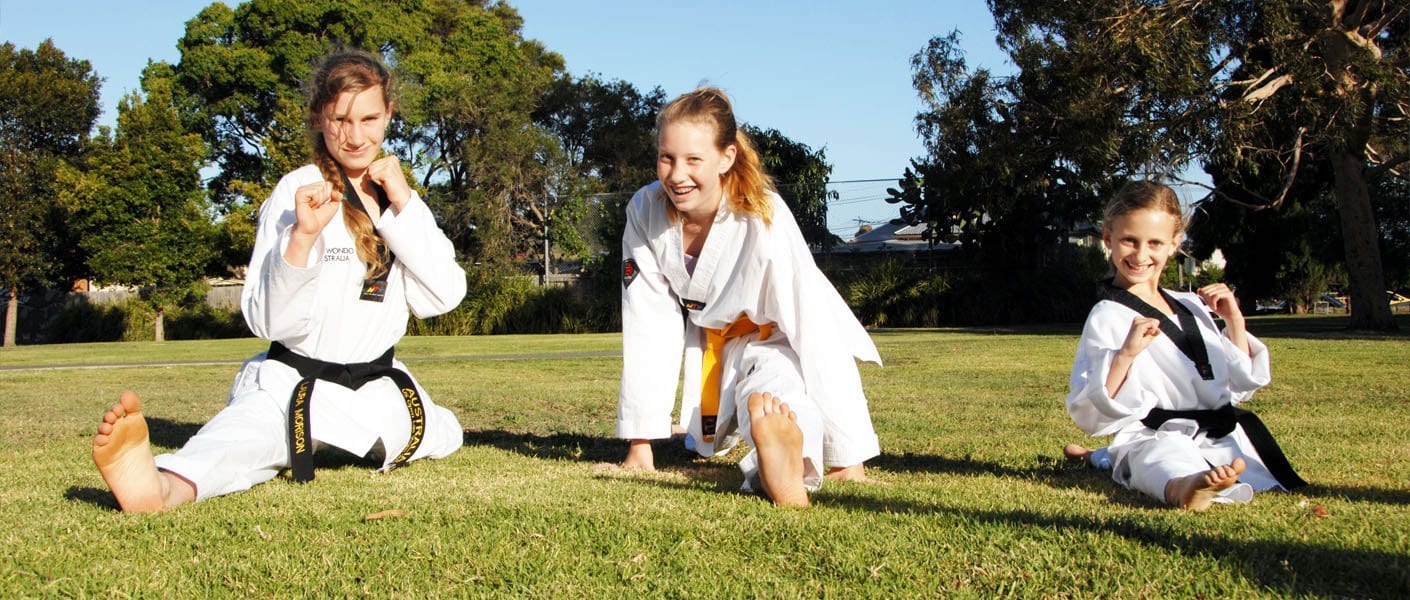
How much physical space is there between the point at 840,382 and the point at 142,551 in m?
2.53

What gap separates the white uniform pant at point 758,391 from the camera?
13.1 ft

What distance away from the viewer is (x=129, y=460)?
137 inches

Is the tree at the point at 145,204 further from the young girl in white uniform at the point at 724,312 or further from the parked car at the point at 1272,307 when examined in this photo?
the parked car at the point at 1272,307

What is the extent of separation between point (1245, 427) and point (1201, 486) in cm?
83

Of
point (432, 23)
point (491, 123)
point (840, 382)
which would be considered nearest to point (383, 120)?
point (840, 382)

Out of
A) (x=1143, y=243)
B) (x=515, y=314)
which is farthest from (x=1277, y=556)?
(x=515, y=314)

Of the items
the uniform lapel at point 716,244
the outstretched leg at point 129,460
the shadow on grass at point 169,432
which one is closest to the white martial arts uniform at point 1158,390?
the uniform lapel at point 716,244

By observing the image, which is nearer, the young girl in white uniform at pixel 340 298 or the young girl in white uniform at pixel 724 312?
the young girl in white uniform at pixel 340 298

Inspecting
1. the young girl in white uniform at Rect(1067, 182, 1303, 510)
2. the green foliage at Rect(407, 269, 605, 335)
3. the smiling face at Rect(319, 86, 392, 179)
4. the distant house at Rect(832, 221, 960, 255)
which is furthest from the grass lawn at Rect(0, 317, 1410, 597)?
the distant house at Rect(832, 221, 960, 255)

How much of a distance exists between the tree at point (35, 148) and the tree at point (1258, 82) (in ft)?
88.6

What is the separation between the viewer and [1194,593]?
8.25 ft

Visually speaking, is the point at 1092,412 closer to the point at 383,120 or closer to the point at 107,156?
the point at 383,120

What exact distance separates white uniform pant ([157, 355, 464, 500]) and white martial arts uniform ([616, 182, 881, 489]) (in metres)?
0.93

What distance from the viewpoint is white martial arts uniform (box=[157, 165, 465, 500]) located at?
4.15 meters
